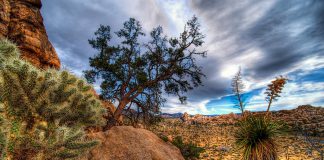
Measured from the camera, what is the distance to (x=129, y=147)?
18.6 feet

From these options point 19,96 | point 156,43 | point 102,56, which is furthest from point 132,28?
point 19,96

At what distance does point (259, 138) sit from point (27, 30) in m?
10.7

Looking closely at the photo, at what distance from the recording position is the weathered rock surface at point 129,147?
5.35 m

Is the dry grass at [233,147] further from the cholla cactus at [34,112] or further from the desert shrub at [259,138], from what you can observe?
the cholla cactus at [34,112]

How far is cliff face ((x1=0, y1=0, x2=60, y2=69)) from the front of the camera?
7.99 meters

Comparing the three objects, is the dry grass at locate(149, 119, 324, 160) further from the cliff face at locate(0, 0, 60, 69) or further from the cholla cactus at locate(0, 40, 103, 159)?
the cliff face at locate(0, 0, 60, 69)

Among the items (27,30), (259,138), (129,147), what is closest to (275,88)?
(259,138)

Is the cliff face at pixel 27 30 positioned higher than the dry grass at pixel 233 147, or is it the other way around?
the cliff face at pixel 27 30

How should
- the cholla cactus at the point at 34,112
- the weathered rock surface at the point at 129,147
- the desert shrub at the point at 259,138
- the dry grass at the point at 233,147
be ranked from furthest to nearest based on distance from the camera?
the dry grass at the point at 233,147, the weathered rock surface at the point at 129,147, the desert shrub at the point at 259,138, the cholla cactus at the point at 34,112

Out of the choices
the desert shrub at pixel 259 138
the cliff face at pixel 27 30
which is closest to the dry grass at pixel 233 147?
the desert shrub at pixel 259 138

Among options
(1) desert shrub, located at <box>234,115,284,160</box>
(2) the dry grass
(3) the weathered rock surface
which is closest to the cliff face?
(3) the weathered rock surface

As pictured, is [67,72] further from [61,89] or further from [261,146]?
[261,146]

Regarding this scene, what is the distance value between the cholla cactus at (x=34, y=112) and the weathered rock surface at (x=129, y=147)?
152 centimetres

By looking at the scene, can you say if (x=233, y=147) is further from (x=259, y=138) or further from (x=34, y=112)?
(x=34, y=112)
